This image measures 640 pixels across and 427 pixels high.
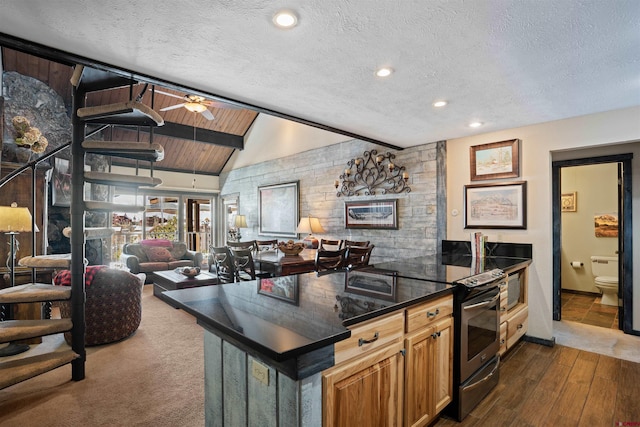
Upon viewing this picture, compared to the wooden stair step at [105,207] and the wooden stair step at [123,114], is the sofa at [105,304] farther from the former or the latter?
the wooden stair step at [123,114]

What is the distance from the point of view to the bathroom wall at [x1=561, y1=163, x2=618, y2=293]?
4.98 m

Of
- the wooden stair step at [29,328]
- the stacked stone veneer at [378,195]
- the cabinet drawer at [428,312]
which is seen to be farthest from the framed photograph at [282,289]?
the stacked stone veneer at [378,195]

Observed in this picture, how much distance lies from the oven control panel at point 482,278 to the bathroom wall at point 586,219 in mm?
3810

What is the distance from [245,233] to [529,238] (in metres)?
6.28

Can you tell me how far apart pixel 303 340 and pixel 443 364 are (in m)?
1.30

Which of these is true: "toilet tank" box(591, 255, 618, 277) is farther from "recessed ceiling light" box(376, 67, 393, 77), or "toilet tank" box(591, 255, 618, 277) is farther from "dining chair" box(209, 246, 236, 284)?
"dining chair" box(209, 246, 236, 284)

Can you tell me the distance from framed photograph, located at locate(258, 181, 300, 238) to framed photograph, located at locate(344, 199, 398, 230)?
1412 millimetres

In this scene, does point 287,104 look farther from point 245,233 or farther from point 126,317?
point 245,233

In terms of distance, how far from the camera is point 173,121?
7000 mm

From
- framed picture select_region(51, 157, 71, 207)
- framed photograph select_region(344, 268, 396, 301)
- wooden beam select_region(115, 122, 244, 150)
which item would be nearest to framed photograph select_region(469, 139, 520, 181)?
framed photograph select_region(344, 268, 396, 301)

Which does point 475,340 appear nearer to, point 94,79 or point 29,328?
point 29,328

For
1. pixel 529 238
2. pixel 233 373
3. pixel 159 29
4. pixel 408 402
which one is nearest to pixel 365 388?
pixel 408 402

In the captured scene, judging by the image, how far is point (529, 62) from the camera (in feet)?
6.83

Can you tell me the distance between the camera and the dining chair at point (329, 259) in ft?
11.2
